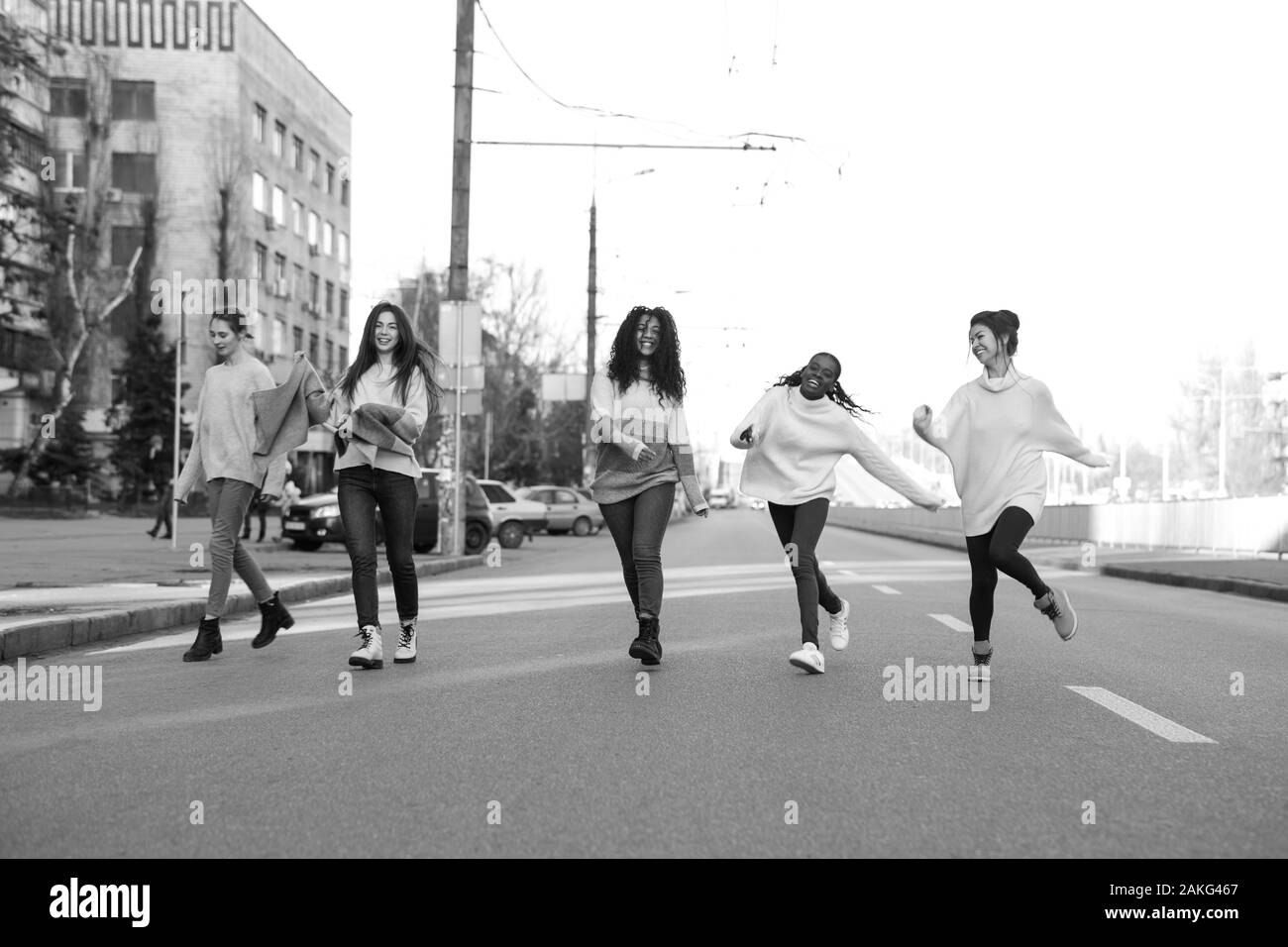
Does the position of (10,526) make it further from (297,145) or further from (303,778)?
(297,145)

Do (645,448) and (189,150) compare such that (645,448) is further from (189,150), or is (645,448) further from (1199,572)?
(189,150)

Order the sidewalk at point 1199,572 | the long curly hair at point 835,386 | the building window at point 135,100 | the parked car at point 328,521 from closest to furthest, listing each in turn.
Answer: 1. the long curly hair at point 835,386
2. the sidewalk at point 1199,572
3. the parked car at point 328,521
4. the building window at point 135,100

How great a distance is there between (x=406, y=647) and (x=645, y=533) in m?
1.47

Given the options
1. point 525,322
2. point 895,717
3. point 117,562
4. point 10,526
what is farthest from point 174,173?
point 895,717

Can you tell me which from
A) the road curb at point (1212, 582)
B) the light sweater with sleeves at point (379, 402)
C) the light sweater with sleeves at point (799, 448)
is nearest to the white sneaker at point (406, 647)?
the light sweater with sleeves at point (379, 402)

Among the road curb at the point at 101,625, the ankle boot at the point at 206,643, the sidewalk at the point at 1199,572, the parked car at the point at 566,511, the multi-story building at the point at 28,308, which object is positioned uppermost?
the multi-story building at the point at 28,308

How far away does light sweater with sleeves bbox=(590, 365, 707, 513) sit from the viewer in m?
7.62

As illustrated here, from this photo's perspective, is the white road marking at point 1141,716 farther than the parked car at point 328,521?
No

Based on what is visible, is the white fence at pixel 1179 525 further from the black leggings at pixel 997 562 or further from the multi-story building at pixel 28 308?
the multi-story building at pixel 28 308

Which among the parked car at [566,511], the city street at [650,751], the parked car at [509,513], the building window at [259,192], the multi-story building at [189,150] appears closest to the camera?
the city street at [650,751]

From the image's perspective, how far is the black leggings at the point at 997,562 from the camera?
23.3 feet

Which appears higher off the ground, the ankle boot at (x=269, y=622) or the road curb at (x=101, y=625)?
the ankle boot at (x=269, y=622)

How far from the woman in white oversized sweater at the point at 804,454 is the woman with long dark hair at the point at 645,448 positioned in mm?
365

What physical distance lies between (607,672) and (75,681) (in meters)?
2.66
